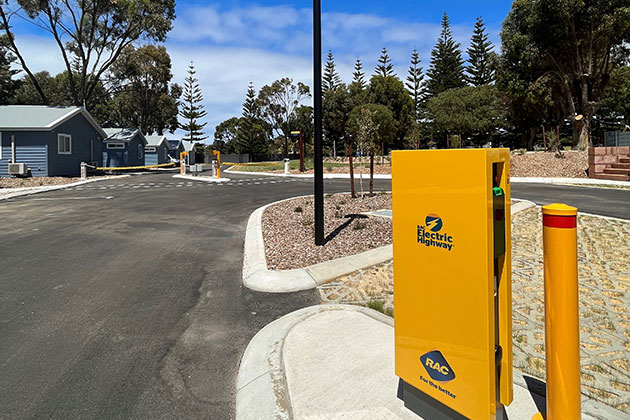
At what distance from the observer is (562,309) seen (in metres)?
1.84

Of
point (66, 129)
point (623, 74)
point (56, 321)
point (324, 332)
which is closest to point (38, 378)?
point (56, 321)

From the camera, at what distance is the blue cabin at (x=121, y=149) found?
36.7 meters

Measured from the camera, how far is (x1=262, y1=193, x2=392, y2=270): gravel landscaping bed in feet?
19.6

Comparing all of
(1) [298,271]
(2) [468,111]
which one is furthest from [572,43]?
(1) [298,271]

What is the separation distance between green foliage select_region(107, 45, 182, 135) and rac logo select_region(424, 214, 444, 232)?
50.7m

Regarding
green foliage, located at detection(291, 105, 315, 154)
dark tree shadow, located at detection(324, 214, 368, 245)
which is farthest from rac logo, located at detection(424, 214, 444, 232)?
green foliage, located at detection(291, 105, 315, 154)

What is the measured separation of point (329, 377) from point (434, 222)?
145 centimetres

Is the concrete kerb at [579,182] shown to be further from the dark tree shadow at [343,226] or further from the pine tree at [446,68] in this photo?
the pine tree at [446,68]

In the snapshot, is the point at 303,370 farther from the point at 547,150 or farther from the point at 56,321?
the point at 547,150

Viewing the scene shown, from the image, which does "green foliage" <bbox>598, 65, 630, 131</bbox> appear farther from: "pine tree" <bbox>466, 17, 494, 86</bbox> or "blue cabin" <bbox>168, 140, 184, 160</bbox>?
"blue cabin" <bbox>168, 140, 184, 160</bbox>

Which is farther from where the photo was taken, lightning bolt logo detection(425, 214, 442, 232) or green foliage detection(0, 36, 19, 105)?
green foliage detection(0, 36, 19, 105)

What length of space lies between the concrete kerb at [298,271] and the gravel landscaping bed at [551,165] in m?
19.4

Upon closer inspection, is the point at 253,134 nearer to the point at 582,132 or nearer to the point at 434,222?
the point at 582,132

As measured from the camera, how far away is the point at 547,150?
25828mm
